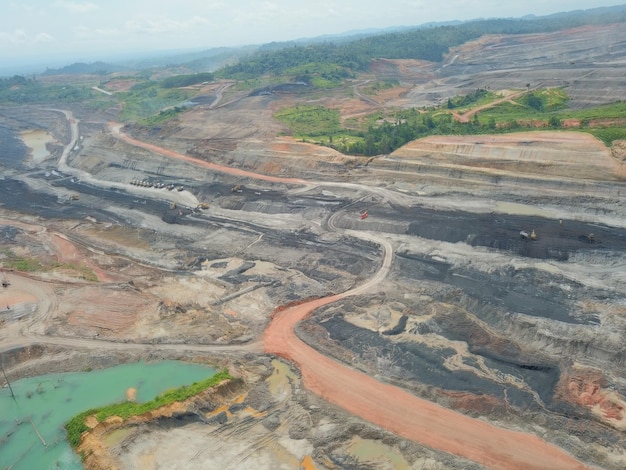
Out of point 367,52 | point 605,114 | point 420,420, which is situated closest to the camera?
point 420,420

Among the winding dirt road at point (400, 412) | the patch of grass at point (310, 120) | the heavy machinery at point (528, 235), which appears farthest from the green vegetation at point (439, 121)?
the winding dirt road at point (400, 412)

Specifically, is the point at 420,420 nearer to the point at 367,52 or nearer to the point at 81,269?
the point at 81,269

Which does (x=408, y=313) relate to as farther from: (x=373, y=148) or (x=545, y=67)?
(x=545, y=67)

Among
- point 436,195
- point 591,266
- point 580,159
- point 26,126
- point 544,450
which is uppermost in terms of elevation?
point 26,126

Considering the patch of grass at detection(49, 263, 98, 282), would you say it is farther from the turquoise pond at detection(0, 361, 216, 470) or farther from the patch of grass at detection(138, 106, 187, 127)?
the patch of grass at detection(138, 106, 187, 127)

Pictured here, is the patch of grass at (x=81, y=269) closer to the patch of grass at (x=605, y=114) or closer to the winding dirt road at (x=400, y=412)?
the winding dirt road at (x=400, y=412)

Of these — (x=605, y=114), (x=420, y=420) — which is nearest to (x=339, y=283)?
(x=420, y=420)

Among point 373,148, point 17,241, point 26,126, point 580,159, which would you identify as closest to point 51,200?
point 17,241
